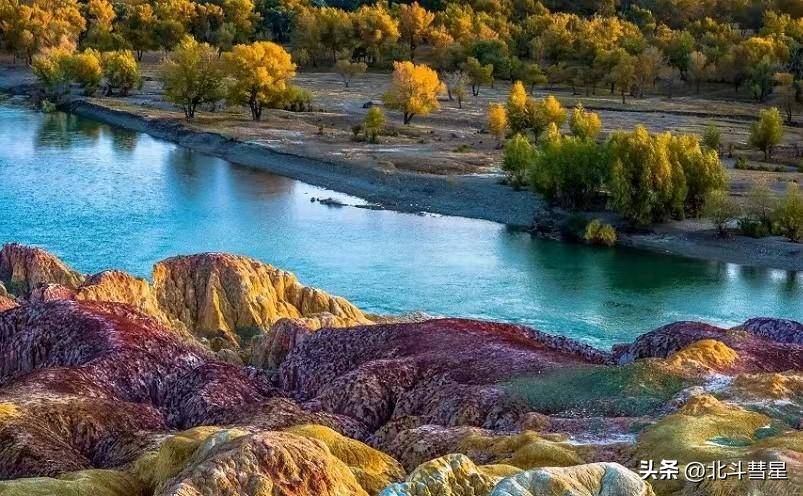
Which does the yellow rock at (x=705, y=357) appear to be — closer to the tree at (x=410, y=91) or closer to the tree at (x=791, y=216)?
the tree at (x=791, y=216)

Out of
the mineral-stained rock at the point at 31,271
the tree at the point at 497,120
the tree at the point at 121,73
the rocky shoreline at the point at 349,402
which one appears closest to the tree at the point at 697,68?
the tree at the point at 497,120

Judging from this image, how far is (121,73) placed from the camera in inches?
4368

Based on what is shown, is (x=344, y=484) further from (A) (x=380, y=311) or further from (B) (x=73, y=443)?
(A) (x=380, y=311)

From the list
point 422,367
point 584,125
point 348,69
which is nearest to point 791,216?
point 584,125

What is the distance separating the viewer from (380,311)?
4212 centimetres

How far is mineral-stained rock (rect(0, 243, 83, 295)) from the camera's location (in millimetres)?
32938

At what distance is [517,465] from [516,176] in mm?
55443

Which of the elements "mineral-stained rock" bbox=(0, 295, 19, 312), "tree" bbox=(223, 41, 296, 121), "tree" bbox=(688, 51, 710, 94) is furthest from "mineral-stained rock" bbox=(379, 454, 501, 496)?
"tree" bbox=(688, 51, 710, 94)

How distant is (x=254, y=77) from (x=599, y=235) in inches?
1930

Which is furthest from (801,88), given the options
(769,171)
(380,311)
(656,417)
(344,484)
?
(344,484)

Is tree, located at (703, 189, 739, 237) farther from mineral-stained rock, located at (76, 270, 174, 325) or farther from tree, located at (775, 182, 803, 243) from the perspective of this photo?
mineral-stained rock, located at (76, 270, 174, 325)

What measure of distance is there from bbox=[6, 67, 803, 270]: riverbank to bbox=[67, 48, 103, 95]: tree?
13778 mm

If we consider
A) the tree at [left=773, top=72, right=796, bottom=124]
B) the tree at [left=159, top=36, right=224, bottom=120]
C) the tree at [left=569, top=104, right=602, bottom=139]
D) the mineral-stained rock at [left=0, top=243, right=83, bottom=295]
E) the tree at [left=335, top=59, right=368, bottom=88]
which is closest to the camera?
the mineral-stained rock at [left=0, top=243, right=83, bottom=295]

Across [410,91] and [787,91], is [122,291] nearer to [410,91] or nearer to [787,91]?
[410,91]
